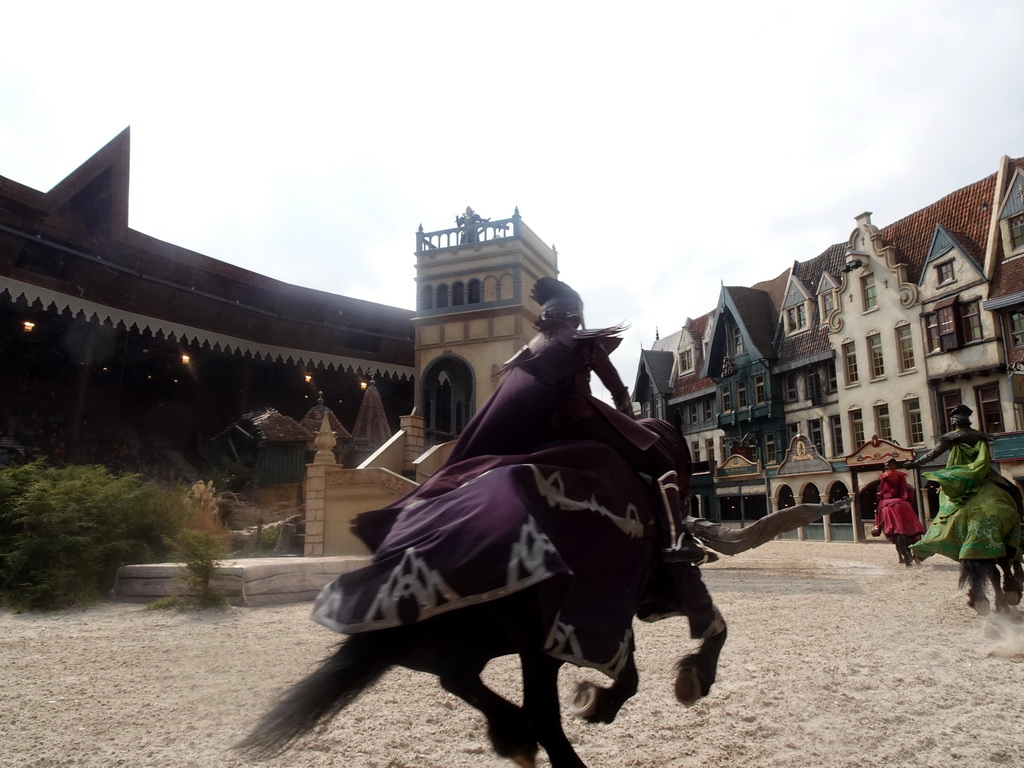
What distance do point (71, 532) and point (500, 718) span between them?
26.8 feet

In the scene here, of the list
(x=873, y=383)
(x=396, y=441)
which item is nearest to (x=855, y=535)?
(x=873, y=383)

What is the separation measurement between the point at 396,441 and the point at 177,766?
43.4 feet

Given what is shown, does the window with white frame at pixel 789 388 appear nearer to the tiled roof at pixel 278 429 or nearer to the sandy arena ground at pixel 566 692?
the tiled roof at pixel 278 429

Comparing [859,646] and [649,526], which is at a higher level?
[649,526]

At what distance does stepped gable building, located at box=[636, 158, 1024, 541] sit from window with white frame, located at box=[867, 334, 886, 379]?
5cm

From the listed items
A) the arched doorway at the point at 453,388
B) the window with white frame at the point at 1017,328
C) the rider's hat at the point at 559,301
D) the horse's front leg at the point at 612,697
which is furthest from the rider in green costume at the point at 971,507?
the window with white frame at the point at 1017,328

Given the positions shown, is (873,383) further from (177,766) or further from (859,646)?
(177,766)

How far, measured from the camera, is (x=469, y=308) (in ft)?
79.7

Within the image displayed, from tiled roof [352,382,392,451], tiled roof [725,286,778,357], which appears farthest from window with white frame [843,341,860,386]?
tiled roof [352,382,392,451]

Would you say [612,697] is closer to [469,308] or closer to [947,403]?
[469,308]

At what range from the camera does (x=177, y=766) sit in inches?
128

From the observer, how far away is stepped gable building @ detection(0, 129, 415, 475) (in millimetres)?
17969

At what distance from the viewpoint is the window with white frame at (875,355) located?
2698 cm

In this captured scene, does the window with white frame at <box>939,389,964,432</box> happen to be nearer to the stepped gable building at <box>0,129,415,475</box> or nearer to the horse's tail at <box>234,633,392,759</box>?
the stepped gable building at <box>0,129,415,475</box>
